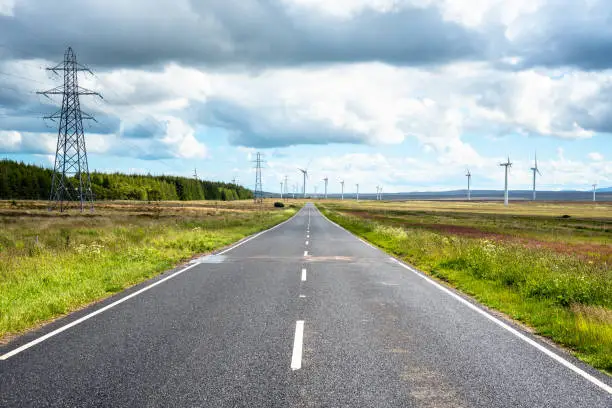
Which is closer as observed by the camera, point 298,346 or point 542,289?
point 298,346

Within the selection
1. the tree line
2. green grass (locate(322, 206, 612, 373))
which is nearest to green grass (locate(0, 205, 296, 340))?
green grass (locate(322, 206, 612, 373))

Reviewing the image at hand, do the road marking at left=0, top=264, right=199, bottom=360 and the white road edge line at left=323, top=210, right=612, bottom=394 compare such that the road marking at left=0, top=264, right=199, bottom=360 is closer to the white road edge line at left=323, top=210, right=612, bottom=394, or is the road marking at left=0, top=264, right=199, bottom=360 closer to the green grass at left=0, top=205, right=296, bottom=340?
the green grass at left=0, top=205, right=296, bottom=340

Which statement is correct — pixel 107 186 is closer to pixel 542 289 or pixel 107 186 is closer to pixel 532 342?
pixel 542 289

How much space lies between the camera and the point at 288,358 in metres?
6.10

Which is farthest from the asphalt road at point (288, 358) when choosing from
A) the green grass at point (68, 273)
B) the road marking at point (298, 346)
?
the green grass at point (68, 273)

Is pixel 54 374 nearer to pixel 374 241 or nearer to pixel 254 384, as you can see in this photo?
pixel 254 384

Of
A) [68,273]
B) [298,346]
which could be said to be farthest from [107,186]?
[298,346]

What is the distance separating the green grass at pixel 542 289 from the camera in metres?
7.32

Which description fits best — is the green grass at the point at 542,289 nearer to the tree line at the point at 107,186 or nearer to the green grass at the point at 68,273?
the green grass at the point at 68,273

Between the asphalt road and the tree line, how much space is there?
380 ft

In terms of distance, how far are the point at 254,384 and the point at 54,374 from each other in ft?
7.87

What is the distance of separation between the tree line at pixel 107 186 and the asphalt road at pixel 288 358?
11596 cm

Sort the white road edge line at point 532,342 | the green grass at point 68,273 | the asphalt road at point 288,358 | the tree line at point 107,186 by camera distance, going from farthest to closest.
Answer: the tree line at point 107,186
the green grass at point 68,273
the white road edge line at point 532,342
the asphalt road at point 288,358

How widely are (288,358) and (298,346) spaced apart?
1.79ft
